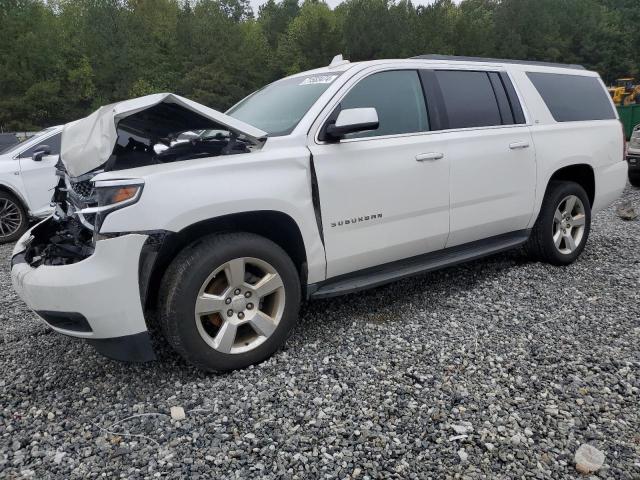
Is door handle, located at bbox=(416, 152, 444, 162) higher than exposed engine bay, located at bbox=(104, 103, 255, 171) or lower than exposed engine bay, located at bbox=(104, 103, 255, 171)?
lower

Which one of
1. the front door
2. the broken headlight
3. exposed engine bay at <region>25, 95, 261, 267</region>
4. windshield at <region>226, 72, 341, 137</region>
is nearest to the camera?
the broken headlight

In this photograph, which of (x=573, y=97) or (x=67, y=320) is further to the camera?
(x=573, y=97)

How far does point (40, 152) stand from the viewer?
23.7 ft

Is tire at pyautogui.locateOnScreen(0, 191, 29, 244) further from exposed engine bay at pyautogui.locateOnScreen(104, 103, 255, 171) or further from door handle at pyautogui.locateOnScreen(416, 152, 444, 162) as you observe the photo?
door handle at pyautogui.locateOnScreen(416, 152, 444, 162)

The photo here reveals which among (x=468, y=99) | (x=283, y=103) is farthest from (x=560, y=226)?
(x=283, y=103)

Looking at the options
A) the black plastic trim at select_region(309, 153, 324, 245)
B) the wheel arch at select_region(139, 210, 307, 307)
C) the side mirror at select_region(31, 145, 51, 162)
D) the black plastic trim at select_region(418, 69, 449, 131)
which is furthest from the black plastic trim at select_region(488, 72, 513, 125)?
the side mirror at select_region(31, 145, 51, 162)

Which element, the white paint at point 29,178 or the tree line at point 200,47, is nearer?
the white paint at point 29,178

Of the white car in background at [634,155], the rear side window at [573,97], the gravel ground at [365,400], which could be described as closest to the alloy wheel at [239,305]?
the gravel ground at [365,400]

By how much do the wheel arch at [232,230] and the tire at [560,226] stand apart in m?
2.50

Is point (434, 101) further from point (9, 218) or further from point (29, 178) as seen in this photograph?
point (9, 218)

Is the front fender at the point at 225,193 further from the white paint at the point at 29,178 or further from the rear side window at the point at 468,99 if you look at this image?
the white paint at the point at 29,178

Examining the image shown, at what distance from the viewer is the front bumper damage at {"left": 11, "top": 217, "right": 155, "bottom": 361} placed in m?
2.52

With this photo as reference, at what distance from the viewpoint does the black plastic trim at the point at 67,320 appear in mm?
2584

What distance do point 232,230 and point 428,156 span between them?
1.48m
